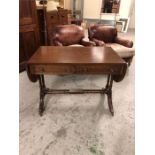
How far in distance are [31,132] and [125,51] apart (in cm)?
216

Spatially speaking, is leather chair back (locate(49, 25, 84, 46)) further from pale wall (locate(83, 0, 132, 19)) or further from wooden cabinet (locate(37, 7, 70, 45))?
pale wall (locate(83, 0, 132, 19))

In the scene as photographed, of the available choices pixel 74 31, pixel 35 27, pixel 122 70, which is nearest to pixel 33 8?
pixel 35 27

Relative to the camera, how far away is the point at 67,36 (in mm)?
2738

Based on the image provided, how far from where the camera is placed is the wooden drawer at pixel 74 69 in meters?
1.48

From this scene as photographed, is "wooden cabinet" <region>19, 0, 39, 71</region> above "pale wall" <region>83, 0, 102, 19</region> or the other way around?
the other way around

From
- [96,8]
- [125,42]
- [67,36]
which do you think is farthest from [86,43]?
[96,8]

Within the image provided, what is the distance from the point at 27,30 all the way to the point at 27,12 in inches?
12.4

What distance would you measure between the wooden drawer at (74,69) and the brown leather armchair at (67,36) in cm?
118

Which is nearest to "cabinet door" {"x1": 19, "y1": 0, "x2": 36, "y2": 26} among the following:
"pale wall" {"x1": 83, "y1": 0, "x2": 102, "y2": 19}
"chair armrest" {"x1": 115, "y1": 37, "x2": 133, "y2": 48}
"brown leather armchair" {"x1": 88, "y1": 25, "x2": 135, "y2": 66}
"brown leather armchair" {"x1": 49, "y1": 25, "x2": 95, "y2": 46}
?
"brown leather armchair" {"x1": 49, "y1": 25, "x2": 95, "y2": 46}

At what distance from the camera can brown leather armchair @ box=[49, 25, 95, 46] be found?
8.71ft
